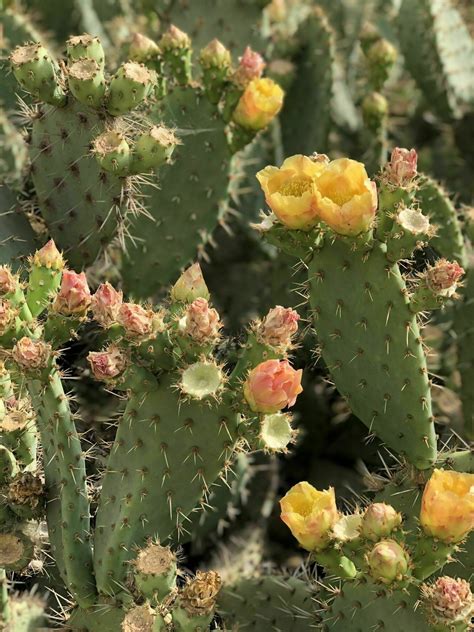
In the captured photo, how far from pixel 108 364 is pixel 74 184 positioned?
712mm

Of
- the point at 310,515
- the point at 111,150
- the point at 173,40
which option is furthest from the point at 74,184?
the point at 310,515

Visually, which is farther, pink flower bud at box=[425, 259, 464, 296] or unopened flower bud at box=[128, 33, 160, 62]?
unopened flower bud at box=[128, 33, 160, 62]

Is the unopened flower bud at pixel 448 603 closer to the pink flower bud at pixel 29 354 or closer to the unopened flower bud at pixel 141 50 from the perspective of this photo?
the pink flower bud at pixel 29 354

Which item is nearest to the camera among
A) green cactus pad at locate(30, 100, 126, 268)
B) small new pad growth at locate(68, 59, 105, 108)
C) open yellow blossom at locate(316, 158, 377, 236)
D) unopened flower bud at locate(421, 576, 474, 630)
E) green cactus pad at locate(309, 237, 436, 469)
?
unopened flower bud at locate(421, 576, 474, 630)

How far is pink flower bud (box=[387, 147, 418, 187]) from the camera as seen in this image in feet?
5.38

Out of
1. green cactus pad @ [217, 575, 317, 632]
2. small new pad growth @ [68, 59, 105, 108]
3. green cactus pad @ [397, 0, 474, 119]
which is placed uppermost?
small new pad growth @ [68, 59, 105, 108]

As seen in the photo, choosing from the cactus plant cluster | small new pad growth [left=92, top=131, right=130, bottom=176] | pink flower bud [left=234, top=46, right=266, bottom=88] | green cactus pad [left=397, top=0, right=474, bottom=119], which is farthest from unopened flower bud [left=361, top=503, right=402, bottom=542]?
green cactus pad [left=397, top=0, right=474, bottom=119]

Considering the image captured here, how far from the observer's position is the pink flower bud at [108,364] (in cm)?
149

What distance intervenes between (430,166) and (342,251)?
6.77 feet

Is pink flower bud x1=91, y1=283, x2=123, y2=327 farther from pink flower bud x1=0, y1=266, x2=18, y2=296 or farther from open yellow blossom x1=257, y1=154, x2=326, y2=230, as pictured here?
open yellow blossom x1=257, y1=154, x2=326, y2=230

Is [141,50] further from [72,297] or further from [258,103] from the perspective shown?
[72,297]

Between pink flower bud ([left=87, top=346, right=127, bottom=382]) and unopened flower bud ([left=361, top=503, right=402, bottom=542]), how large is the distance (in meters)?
0.47

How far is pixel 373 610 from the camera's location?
1.50m

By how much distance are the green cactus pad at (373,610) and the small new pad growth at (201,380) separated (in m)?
0.42
